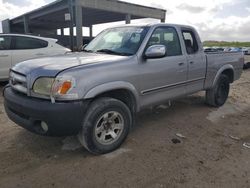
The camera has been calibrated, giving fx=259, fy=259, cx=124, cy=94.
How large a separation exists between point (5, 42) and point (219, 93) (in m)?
6.08

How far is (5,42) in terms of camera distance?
7.51 metres

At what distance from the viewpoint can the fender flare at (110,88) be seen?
3225mm

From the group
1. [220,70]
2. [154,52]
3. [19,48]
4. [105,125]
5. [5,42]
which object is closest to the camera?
[105,125]

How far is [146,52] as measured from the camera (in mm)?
3898

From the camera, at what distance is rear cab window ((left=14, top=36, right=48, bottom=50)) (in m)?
7.73

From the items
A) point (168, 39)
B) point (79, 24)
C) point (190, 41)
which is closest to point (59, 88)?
point (168, 39)

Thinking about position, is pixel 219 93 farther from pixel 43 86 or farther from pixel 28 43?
pixel 28 43

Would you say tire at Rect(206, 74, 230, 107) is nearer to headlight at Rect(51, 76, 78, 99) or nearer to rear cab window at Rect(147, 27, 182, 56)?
rear cab window at Rect(147, 27, 182, 56)

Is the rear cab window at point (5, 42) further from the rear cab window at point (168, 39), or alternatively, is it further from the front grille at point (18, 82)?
the rear cab window at point (168, 39)

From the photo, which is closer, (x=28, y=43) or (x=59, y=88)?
(x=59, y=88)

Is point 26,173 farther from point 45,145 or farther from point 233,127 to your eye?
point 233,127

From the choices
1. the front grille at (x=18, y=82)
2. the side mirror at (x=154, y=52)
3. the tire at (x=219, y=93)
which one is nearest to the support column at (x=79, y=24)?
the tire at (x=219, y=93)

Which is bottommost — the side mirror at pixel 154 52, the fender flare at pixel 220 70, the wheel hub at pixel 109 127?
the wheel hub at pixel 109 127

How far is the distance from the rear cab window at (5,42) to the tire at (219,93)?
5723 millimetres
